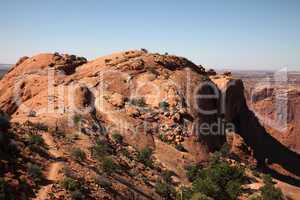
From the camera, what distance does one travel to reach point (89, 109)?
28.8m

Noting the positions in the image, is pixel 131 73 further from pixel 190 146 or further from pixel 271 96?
pixel 271 96

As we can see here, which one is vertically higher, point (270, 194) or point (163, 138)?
point (163, 138)

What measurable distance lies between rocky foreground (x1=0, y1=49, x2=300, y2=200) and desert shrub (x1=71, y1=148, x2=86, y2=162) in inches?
2.2

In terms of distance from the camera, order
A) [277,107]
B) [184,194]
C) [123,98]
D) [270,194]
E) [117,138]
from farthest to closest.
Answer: [277,107] < [123,98] < [117,138] < [270,194] < [184,194]

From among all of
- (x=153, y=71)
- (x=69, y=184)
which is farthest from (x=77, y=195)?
(x=153, y=71)

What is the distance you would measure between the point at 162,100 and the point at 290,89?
161 ft

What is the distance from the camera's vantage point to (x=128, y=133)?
2764 centimetres

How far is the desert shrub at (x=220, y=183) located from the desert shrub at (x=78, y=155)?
22.9ft

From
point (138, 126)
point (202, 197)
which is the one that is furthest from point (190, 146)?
point (202, 197)

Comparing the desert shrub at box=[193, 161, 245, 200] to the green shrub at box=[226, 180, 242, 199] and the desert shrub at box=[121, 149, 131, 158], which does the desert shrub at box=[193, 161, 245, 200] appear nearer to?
the green shrub at box=[226, 180, 242, 199]

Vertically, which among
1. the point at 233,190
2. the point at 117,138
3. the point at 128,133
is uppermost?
the point at 128,133

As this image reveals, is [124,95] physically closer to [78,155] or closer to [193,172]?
[193,172]

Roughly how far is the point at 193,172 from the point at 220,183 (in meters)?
2.40

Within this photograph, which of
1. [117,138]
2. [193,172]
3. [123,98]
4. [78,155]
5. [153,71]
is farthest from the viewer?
[153,71]
